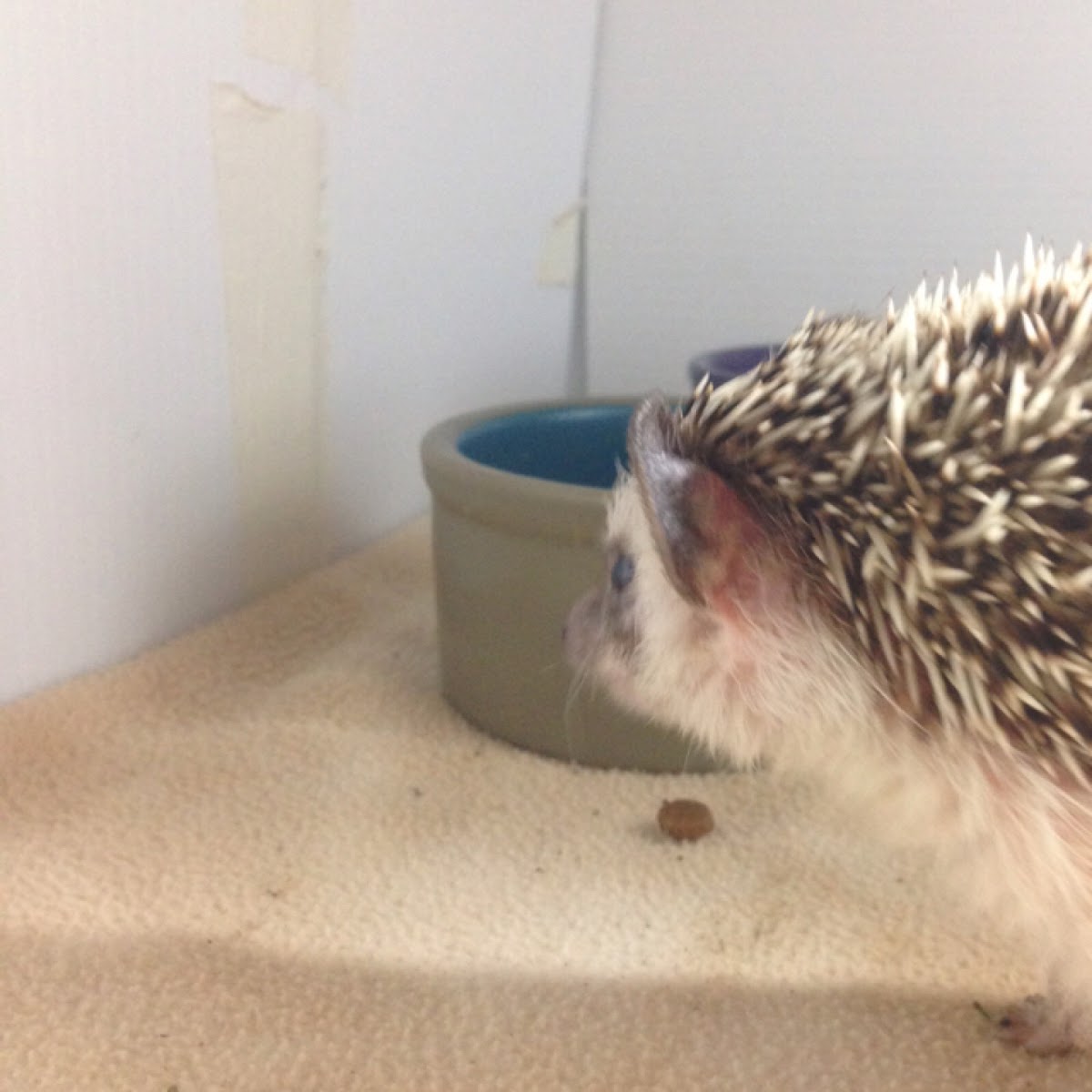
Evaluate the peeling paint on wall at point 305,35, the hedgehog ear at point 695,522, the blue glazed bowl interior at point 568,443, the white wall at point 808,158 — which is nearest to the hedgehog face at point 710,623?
the hedgehog ear at point 695,522

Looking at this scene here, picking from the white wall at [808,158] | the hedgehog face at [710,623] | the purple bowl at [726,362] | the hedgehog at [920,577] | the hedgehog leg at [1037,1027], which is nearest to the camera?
the hedgehog at [920,577]

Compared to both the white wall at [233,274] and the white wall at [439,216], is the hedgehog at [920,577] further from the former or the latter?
the white wall at [439,216]

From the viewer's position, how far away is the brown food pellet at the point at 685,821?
3.56 feet

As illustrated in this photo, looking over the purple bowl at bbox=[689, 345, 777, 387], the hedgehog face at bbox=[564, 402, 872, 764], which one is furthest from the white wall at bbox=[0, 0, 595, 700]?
the hedgehog face at bbox=[564, 402, 872, 764]

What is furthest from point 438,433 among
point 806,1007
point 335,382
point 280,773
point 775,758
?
point 806,1007

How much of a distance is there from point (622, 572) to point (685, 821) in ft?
1.02

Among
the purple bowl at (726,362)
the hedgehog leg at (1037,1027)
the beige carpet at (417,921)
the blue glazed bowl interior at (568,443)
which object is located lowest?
the beige carpet at (417,921)

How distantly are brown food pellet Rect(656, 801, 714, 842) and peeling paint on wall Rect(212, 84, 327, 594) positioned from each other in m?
0.66

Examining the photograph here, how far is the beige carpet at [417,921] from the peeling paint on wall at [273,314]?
0.83 feet

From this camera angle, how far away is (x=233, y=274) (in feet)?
4.26

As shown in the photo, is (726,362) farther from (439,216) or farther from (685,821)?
(685,821)

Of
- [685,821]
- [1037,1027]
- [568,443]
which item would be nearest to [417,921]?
[685,821]

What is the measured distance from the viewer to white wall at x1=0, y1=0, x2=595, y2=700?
3.65ft

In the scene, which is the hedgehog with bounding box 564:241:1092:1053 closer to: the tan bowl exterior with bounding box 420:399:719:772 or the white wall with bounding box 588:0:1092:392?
the tan bowl exterior with bounding box 420:399:719:772
